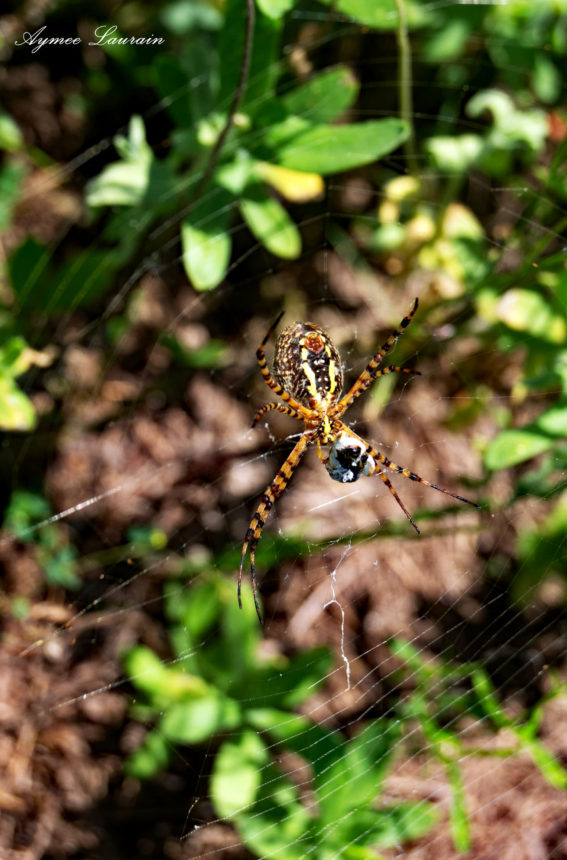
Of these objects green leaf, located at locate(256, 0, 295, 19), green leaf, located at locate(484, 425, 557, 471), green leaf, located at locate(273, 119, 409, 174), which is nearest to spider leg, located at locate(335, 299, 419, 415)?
green leaf, located at locate(484, 425, 557, 471)

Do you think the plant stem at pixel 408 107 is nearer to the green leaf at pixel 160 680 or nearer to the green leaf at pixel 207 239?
the green leaf at pixel 207 239

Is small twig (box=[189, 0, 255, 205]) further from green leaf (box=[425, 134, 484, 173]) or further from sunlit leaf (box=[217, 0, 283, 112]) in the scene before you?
green leaf (box=[425, 134, 484, 173])

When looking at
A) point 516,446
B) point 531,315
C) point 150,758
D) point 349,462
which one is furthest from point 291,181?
point 150,758

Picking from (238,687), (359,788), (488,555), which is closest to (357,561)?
(488,555)

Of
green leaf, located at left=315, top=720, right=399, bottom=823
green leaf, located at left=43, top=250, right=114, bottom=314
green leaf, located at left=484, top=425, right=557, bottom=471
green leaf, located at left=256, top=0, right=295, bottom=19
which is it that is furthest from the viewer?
green leaf, located at left=43, top=250, right=114, bottom=314

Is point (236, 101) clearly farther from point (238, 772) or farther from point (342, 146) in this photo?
point (238, 772)

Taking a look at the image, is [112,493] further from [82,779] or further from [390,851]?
[390,851]
